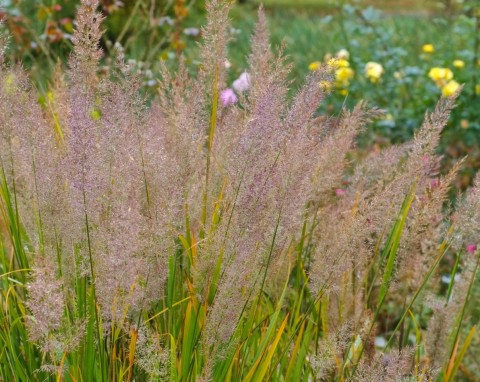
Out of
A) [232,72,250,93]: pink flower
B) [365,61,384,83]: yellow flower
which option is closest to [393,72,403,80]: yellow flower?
[365,61,384,83]: yellow flower

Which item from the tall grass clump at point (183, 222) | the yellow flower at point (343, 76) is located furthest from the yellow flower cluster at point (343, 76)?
the tall grass clump at point (183, 222)

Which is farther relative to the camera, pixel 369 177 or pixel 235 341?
pixel 369 177

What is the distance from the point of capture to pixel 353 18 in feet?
24.6

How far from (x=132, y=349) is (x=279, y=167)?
0.51 metres

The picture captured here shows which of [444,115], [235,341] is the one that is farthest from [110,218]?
[444,115]

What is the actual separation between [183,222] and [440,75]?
390cm

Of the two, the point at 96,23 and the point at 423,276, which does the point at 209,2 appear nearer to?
the point at 96,23

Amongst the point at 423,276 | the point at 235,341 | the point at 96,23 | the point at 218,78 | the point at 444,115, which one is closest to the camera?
the point at 96,23

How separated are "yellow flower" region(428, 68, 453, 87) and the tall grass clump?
330cm

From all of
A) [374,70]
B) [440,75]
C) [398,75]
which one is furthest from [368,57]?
[440,75]

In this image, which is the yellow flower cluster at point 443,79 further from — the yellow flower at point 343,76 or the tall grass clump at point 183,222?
the tall grass clump at point 183,222

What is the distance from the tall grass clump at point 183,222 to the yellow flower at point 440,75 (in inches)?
130

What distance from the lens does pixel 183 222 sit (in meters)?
1.87

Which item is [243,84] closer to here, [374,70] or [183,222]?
[183,222]
